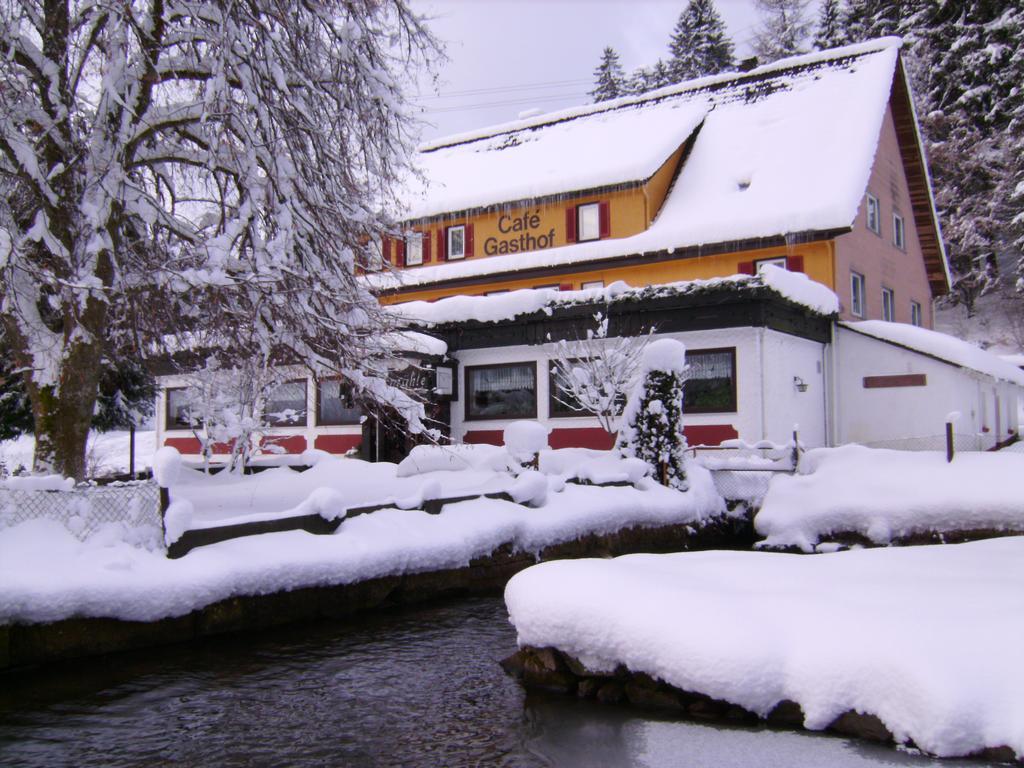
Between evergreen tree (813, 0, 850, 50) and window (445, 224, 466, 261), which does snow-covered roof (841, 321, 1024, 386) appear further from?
evergreen tree (813, 0, 850, 50)

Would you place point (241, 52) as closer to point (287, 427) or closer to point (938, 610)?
point (938, 610)

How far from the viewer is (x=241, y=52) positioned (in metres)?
9.85

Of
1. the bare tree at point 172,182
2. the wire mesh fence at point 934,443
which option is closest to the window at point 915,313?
the wire mesh fence at point 934,443

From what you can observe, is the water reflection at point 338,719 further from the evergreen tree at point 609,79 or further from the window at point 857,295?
the evergreen tree at point 609,79

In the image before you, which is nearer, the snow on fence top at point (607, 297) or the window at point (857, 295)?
the snow on fence top at point (607, 297)

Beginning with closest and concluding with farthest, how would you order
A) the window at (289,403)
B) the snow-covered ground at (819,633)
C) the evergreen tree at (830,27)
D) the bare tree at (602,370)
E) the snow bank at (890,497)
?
1. the snow-covered ground at (819,633)
2. the snow bank at (890,497)
3. the bare tree at (602,370)
4. the window at (289,403)
5. the evergreen tree at (830,27)

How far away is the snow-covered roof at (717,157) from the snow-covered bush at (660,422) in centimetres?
846

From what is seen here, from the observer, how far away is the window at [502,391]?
21938 millimetres

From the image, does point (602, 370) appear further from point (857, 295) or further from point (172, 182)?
point (172, 182)

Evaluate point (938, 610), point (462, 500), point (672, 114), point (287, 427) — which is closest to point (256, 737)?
point (938, 610)

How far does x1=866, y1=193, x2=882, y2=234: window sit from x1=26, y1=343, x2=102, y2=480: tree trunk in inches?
866

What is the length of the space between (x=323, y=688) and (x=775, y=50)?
46.9 metres

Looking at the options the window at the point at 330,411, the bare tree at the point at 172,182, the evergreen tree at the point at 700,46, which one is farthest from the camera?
the evergreen tree at the point at 700,46

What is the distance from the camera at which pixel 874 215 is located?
1033 inches
